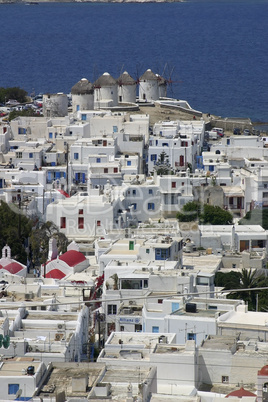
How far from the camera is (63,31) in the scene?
16538 cm

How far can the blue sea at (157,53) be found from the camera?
95.1 meters

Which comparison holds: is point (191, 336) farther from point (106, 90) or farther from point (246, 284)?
point (106, 90)

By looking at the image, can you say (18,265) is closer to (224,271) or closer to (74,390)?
(224,271)

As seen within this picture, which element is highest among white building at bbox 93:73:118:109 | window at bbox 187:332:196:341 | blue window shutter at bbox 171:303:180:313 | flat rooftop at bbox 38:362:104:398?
white building at bbox 93:73:118:109

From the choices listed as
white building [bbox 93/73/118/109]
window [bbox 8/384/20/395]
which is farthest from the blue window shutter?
white building [bbox 93/73/118/109]

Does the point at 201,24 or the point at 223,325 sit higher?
the point at 201,24

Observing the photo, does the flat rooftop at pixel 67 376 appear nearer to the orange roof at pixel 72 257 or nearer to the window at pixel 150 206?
the orange roof at pixel 72 257

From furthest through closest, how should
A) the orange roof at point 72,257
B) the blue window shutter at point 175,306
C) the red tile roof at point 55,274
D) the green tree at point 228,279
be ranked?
1. the orange roof at point 72,257
2. the red tile roof at point 55,274
3. the green tree at point 228,279
4. the blue window shutter at point 175,306

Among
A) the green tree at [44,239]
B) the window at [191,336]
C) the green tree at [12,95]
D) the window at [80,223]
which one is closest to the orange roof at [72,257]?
the green tree at [44,239]

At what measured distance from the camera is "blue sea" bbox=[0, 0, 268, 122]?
9512 centimetres

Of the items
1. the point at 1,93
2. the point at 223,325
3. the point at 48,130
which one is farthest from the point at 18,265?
the point at 1,93

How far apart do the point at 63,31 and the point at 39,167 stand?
11907cm

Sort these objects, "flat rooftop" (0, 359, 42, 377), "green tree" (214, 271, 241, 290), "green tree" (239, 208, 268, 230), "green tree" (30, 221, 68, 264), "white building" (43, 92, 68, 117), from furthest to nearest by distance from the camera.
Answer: "white building" (43, 92, 68, 117), "green tree" (239, 208, 268, 230), "green tree" (30, 221, 68, 264), "green tree" (214, 271, 241, 290), "flat rooftop" (0, 359, 42, 377)

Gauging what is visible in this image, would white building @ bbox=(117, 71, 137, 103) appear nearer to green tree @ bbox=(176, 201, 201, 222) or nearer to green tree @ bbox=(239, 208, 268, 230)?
green tree @ bbox=(239, 208, 268, 230)
